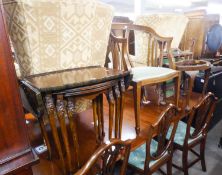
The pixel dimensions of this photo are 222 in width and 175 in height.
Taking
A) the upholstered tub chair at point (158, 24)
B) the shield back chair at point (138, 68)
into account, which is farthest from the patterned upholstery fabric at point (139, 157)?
the upholstered tub chair at point (158, 24)

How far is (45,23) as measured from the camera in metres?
1.27

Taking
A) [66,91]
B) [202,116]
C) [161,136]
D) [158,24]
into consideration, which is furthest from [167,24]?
[66,91]

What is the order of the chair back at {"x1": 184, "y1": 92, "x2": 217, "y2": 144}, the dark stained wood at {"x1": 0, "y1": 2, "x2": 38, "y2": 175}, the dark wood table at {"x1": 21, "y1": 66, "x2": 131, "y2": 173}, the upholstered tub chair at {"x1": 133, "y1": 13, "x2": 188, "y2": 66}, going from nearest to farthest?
the dark stained wood at {"x1": 0, "y1": 2, "x2": 38, "y2": 175}
the dark wood table at {"x1": 21, "y1": 66, "x2": 131, "y2": 173}
the chair back at {"x1": 184, "y1": 92, "x2": 217, "y2": 144}
the upholstered tub chair at {"x1": 133, "y1": 13, "x2": 188, "y2": 66}

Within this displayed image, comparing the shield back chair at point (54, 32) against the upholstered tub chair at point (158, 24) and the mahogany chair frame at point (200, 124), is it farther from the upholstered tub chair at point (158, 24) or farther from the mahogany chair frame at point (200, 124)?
the upholstered tub chair at point (158, 24)

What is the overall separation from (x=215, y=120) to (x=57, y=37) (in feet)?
10.2

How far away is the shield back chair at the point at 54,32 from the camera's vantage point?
4.00 feet

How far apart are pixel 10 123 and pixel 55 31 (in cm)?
75

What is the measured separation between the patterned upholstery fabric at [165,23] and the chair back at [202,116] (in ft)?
4.51

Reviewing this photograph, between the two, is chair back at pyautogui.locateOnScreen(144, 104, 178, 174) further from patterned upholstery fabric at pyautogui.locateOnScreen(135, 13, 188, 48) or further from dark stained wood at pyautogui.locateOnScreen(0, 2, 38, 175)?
patterned upholstery fabric at pyautogui.locateOnScreen(135, 13, 188, 48)

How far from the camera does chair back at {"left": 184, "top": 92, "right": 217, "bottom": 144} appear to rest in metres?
1.74

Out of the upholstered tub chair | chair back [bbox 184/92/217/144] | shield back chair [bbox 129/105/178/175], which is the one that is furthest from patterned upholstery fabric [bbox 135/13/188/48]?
shield back chair [bbox 129/105/178/175]

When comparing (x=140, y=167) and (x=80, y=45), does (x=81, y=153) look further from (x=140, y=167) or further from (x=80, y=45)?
(x=80, y=45)

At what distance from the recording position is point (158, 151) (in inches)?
62.9

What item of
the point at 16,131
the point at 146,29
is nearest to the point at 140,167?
the point at 16,131
